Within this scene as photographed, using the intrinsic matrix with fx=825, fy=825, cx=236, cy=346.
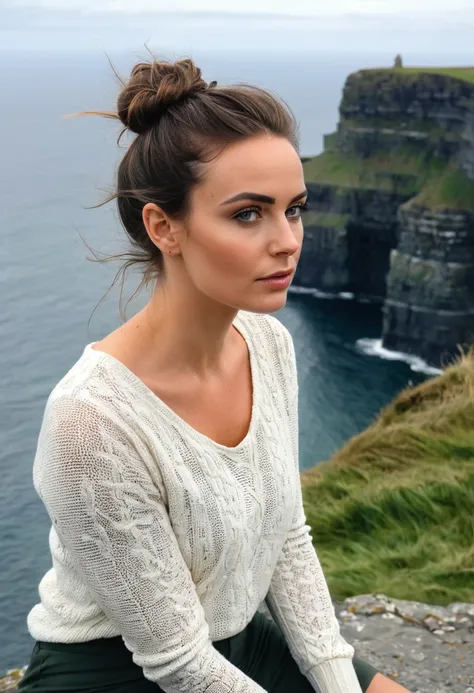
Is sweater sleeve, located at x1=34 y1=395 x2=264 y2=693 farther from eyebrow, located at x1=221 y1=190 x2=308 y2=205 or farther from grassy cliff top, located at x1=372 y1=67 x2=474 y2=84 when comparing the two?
grassy cliff top, located at x1=372 y1=67 x2=474 y2=84

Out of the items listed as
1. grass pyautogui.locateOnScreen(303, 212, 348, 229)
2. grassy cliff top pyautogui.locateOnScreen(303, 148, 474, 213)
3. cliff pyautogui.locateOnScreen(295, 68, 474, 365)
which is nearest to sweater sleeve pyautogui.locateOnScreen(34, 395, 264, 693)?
cliff pyautogui.locateOnScreen(295, 68, 474, 365)

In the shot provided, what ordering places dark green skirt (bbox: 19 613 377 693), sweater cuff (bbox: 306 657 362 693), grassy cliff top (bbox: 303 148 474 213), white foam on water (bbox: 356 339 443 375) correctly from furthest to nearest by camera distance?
grassy cliff top (bbox: 303 148 474 213) → white foam on water (bbox: 356 339 443 375) → sweater cuff (bbox: 306 657 362 693) → dark green skirt (bbox: 19 613 377 693)

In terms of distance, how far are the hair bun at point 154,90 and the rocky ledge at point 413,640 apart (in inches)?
120

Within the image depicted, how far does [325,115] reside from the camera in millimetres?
161750

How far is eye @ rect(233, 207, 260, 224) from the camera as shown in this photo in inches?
100

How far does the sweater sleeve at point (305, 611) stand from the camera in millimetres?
2961

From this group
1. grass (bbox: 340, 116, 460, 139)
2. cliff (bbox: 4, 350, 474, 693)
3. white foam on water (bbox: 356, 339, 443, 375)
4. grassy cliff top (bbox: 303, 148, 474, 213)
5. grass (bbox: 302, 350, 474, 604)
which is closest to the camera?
cliff (bbox: 4, 350, 474, 693)

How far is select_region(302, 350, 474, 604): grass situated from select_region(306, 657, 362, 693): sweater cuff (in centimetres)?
226

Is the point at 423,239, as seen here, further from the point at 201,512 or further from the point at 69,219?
the point at 201,512

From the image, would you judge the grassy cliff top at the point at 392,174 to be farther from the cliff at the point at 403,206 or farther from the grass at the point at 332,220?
the grass at the point at 332,220

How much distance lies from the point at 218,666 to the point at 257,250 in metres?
1.32

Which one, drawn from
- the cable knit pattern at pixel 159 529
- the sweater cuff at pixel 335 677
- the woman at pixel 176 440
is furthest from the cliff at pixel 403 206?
the woman at pixel 176 440

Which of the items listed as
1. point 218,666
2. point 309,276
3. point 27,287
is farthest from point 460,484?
point 309,276

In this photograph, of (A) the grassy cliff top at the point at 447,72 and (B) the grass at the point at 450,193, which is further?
(A) the grassy cliff top at the point at 447,72
